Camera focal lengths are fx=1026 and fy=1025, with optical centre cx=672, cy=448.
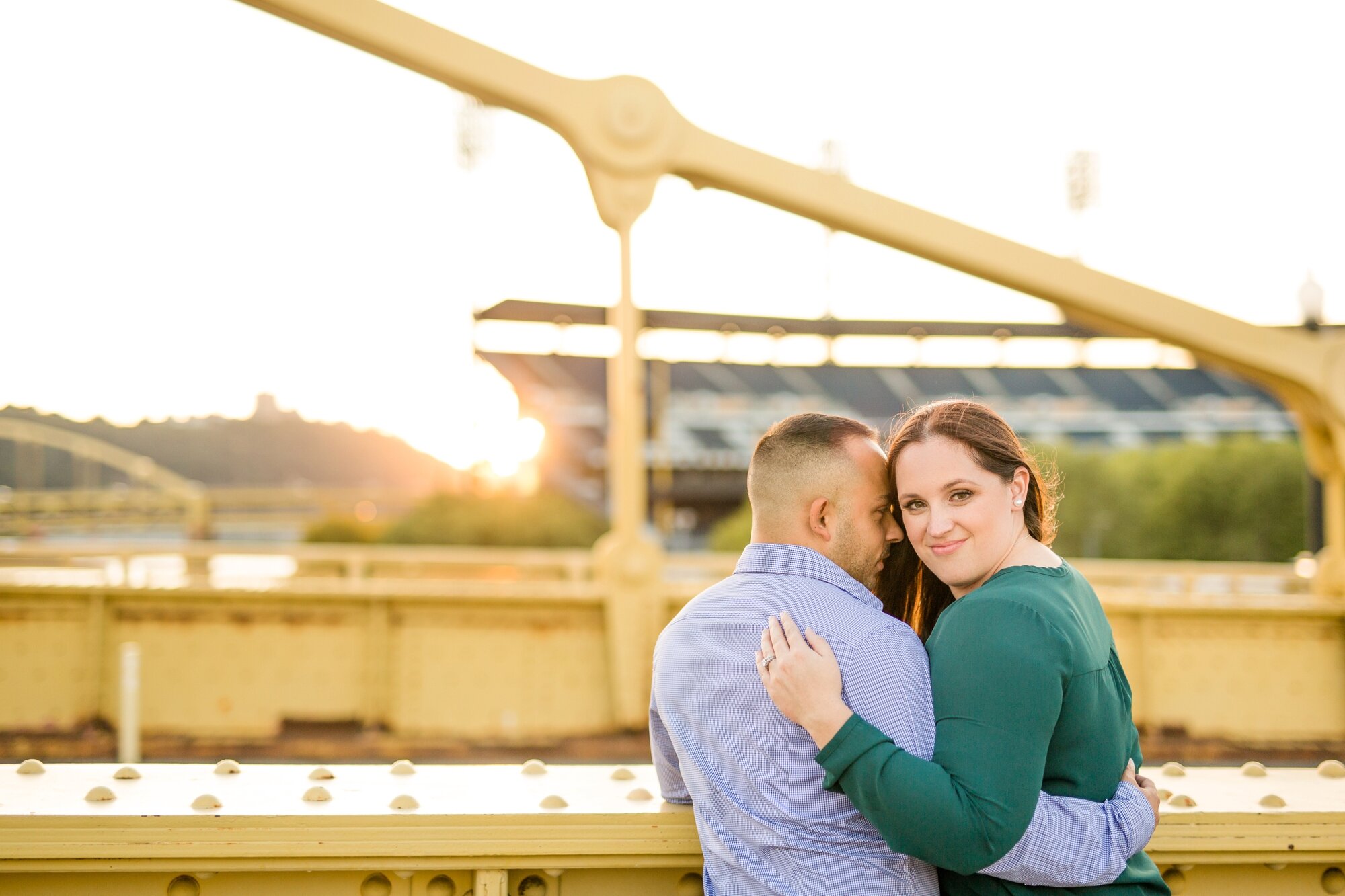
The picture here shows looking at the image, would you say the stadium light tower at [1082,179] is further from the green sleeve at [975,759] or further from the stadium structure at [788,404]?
the green sleeve at [975,759]

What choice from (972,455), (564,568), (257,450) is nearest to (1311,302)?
(564,568)

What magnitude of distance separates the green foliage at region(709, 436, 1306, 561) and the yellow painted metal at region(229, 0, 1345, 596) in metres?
18.0

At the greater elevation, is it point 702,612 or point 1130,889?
point 702,612

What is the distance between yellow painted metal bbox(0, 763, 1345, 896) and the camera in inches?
70.4

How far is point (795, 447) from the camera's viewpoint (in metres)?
1.85

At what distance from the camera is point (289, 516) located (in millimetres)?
49969

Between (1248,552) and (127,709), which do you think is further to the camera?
(1248,552)

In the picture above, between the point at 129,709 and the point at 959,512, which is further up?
the point at 959,512

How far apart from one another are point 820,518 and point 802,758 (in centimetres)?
42

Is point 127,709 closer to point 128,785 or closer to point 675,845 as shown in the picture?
point 128,785

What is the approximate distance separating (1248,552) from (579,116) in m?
27.1

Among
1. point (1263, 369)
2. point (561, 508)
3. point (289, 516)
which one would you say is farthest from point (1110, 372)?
point (1263, 369)

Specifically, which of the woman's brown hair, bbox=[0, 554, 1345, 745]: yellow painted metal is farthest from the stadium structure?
the woman's brown hair

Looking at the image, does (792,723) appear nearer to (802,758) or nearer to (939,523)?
(802,758)
